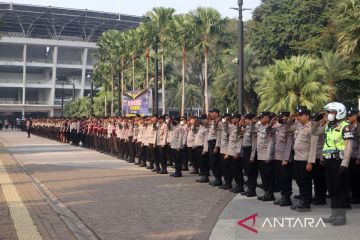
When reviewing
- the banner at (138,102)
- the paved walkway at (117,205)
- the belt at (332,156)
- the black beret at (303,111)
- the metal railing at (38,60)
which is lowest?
the paved walkway at (117,205)

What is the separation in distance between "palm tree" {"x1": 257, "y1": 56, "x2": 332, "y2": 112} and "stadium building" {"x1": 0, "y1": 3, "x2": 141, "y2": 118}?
230 feet

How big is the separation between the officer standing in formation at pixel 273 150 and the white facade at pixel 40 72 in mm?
77038

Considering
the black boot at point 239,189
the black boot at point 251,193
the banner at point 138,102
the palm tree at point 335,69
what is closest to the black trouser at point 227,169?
the black boot at point 239,189

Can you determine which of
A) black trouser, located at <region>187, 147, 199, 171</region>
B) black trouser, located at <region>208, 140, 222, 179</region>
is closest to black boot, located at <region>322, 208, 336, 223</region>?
black trouser, located at <region>208, 140, 222, 179</region>

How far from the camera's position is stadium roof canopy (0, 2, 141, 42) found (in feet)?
306

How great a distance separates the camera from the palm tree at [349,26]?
55.0ft

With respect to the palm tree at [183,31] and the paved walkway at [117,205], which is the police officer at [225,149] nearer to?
the paved walkway at [117,205]

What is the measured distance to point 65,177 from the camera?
14.6 m

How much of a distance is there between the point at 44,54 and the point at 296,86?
7994 centimetres

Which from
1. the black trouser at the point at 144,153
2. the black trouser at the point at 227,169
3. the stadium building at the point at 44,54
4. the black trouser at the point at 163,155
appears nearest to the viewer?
the black trouser at the point at 227,169

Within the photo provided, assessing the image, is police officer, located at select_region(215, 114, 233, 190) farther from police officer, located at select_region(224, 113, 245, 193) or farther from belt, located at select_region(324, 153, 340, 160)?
belt, located at select_region(324, 153, 340, 160)

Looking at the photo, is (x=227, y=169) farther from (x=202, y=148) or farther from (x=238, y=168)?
(x=202, y=148)

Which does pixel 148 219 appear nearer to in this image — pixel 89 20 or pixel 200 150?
pixel 200 150

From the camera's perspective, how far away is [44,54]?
97.2 m
